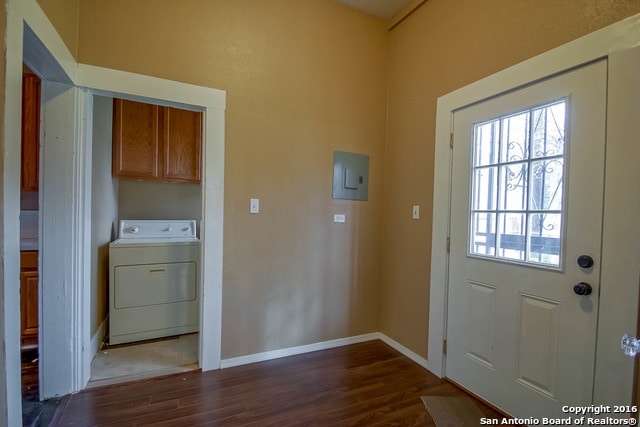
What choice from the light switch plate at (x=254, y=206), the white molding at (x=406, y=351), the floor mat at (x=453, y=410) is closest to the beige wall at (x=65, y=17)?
the light switch plate at (x=254, y=206)

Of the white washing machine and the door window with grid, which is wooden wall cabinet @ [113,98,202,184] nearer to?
the white washing machine

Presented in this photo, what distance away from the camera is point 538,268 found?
156 centimetres

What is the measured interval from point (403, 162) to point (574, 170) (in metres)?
1.22

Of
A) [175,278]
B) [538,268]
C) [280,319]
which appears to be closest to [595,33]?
[538,268]

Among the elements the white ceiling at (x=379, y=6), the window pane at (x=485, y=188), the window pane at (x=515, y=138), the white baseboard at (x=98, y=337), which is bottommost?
the white baseboard at (x=98, y=337)

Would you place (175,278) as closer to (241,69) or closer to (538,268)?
(241,69)

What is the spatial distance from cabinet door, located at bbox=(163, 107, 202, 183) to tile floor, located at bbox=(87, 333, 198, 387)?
5.13ft

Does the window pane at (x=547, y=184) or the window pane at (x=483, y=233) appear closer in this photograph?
the window pane at (x=547, y=184)

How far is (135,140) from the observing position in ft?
8.89

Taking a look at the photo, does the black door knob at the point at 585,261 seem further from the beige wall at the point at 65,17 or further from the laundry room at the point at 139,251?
the beige wall at the point at 65,17

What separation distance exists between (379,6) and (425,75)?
0.79 meters

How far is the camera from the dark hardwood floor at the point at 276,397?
163cm

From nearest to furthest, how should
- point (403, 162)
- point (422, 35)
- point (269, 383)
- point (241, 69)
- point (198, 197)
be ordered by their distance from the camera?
point (269, 383)
point (241, 69)
point (422, 35)
point (403, 162)
point (198, 197)

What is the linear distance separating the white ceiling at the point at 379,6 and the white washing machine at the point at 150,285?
2580 mm
